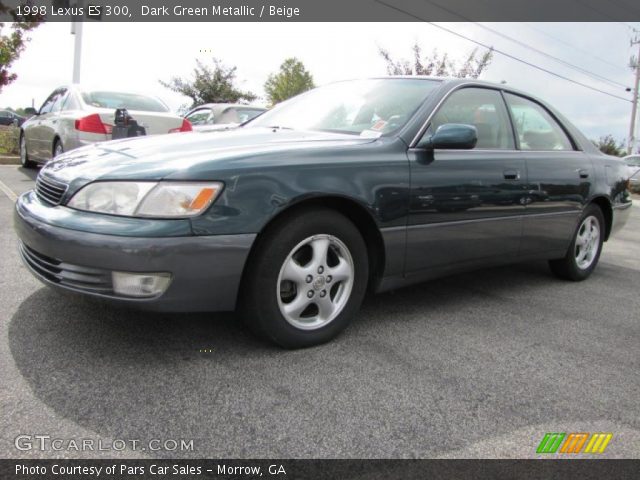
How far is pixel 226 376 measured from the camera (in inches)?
91.2

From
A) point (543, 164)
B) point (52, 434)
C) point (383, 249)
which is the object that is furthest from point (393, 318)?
point (52, 434)

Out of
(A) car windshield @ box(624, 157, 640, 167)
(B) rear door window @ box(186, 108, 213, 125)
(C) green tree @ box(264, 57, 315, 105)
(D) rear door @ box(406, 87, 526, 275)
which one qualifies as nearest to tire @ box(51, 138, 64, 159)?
(B) rear door window @ box(186, 108, 213, 125)

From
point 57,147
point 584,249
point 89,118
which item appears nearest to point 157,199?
point 584,249

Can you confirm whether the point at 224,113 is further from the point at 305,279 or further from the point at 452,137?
the point at 305,279

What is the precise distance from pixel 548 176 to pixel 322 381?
2496 millimetres

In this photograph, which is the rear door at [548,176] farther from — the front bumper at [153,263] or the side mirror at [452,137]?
the front bumper at [153,263]

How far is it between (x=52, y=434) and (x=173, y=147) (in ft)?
4.66

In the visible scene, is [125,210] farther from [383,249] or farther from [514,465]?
[514,465]

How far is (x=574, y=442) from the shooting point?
79.7 inches

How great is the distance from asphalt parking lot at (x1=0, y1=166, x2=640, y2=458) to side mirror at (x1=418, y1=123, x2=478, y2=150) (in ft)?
3.35

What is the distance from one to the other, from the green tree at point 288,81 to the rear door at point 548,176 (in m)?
52.6

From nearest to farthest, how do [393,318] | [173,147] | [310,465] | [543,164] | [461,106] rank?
[310,465] < [173,147] < [393,318] < [461,106] < [543,164]

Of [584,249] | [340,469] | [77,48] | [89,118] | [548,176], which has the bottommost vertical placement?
[340,469]

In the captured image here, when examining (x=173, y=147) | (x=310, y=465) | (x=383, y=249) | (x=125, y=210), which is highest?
(x=173, y=147)
